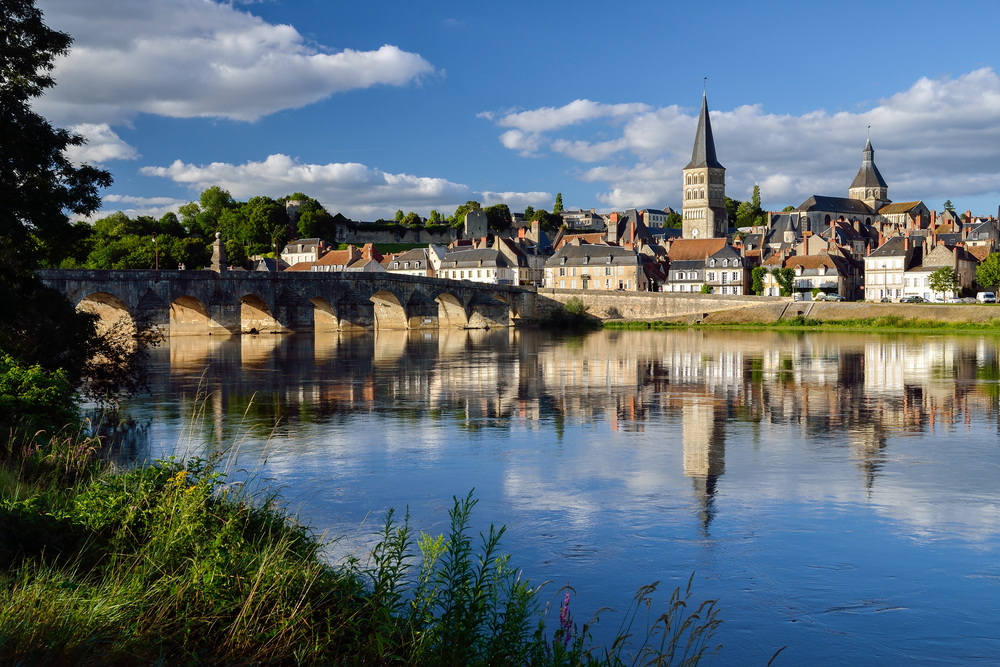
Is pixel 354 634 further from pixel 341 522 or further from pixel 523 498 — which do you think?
pixel 523 498

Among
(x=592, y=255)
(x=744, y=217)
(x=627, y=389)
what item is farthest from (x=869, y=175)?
(x=627, y=389)

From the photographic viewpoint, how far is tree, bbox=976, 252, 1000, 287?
64750 millimetres

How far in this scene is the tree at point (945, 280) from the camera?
6656cm

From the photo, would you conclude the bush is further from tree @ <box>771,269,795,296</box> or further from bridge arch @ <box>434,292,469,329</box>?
tree @ <box>771,269,795,296</box>

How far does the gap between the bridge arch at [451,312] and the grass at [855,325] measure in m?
11.8

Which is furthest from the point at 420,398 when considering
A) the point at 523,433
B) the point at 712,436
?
the point at 712,436

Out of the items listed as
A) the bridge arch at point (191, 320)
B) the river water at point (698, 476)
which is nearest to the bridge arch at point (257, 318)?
the bridge arch at point (191, 320)

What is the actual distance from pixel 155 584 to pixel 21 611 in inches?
38.9

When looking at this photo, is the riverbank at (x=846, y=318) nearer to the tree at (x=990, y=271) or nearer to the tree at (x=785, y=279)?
the tree at (x=785, y=279)

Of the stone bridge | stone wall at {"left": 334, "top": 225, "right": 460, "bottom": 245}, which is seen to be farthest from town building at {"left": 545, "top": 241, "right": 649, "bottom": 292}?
stone wall at {"left": 334, "top": 225, "right": 460, "bottom": 245}

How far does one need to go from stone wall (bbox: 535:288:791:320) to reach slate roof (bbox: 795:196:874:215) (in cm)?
7119

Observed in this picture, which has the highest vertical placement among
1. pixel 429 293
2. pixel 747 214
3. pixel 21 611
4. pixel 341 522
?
pixel 747 214

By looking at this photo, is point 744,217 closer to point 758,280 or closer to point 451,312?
point 758,280

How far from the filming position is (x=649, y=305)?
67750mm
